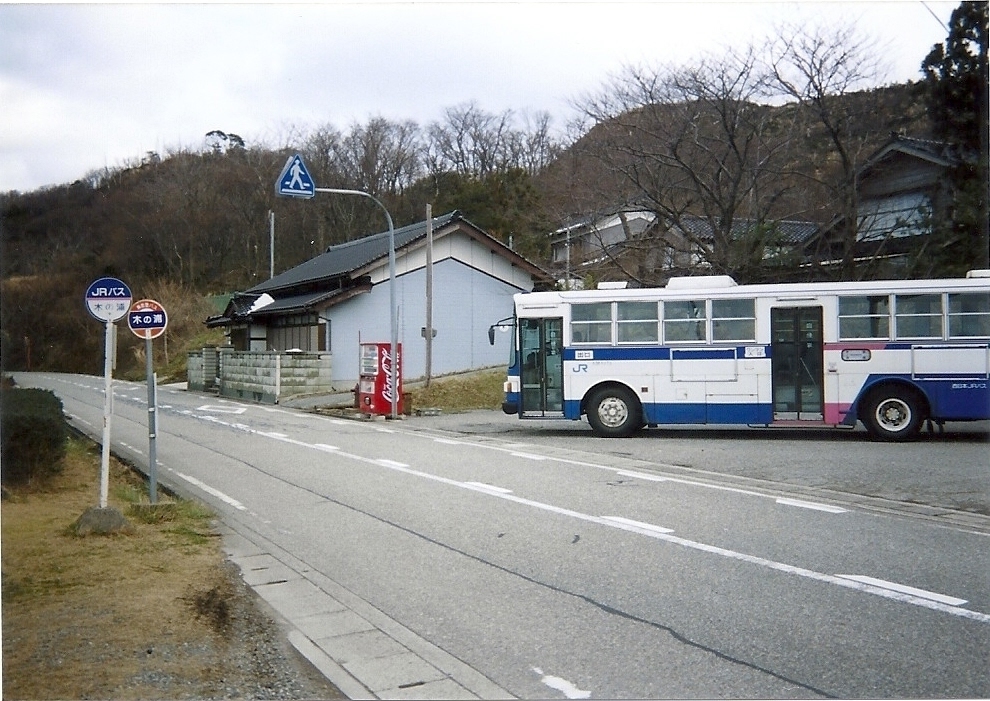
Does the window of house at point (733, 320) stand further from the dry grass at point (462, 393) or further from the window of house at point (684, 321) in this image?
the dry grass at point (462, 393)

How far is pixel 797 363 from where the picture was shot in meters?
16.2

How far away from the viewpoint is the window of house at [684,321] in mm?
16766

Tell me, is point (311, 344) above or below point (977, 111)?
below

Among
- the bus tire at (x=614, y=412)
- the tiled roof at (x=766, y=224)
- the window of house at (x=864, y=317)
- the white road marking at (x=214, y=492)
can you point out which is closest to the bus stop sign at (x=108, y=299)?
the white road marking at (x=214, y=492)

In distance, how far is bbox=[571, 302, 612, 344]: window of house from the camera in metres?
17.4

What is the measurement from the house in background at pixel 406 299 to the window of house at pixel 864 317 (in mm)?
7487

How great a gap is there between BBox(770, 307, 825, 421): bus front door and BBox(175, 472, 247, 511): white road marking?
10.1 meters

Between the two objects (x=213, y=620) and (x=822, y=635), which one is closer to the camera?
(x=822, y=635)

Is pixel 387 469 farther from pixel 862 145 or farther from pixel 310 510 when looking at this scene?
pixel 862 145

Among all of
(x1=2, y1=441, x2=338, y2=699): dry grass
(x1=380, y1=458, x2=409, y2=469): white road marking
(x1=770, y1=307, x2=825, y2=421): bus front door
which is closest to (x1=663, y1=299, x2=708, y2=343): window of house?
(x1=770, y1=307, x2=825, y2=421): bus front door

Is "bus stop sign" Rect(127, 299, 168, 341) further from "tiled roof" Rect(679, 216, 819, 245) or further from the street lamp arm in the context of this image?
"tiled roof" Rect(679, 216, 819, 245)

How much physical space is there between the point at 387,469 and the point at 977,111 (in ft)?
35.9

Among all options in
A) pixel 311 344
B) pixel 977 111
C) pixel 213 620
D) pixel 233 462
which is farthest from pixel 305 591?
Result: pixel 311 344

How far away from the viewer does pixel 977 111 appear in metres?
13.9
